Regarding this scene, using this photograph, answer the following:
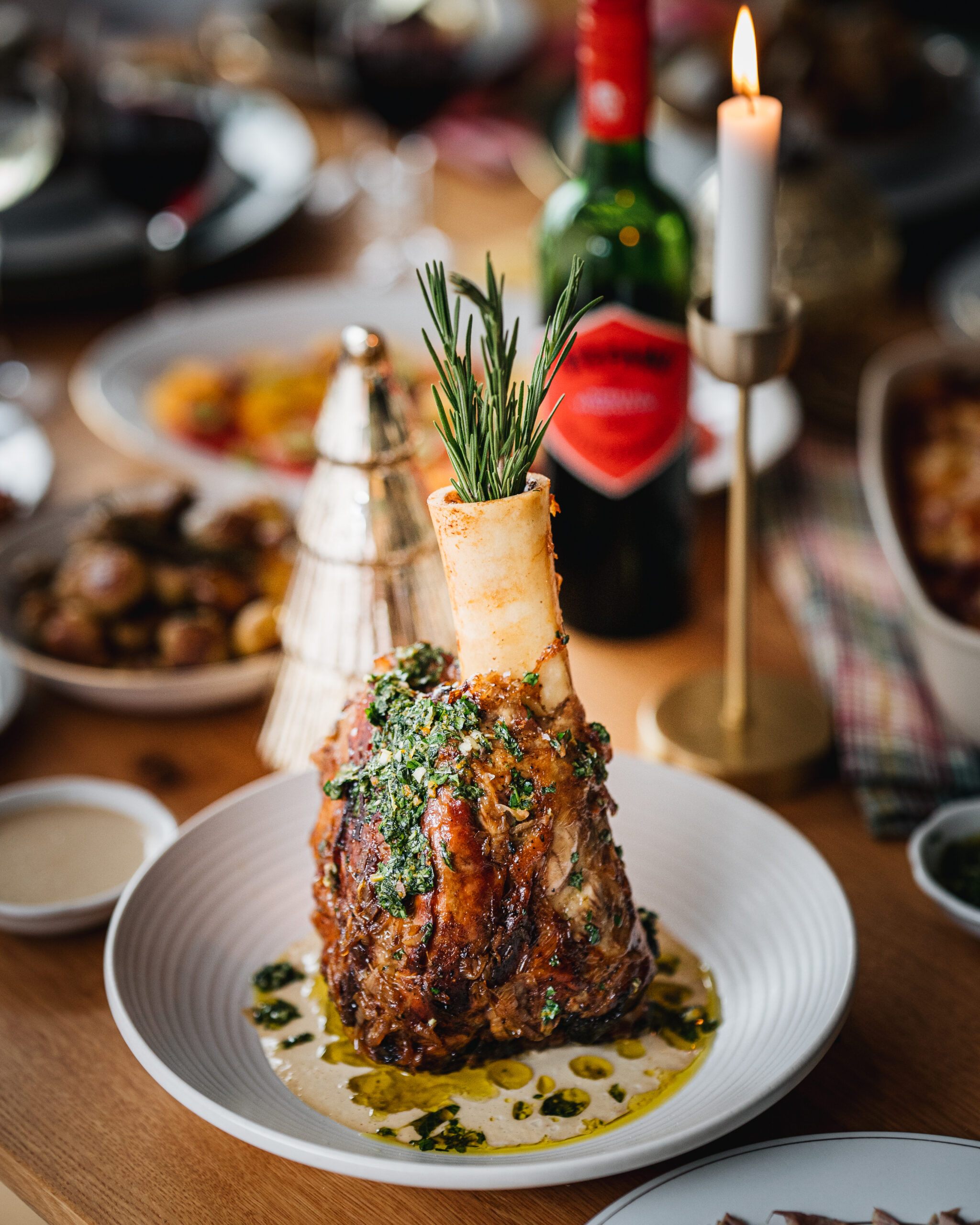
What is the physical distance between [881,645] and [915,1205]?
772 mm

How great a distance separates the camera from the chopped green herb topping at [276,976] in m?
1.02

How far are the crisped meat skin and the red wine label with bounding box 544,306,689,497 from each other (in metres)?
0.56

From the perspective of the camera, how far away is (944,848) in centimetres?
114

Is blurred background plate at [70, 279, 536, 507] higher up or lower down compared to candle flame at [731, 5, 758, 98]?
lower down

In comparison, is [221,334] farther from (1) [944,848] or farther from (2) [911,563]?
(1) [944,848]

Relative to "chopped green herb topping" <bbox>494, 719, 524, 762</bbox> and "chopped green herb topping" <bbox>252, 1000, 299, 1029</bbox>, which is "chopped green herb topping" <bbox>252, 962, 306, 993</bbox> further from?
"chopped green herb topping" <bbox>494, 719, 524, 762</bbox>

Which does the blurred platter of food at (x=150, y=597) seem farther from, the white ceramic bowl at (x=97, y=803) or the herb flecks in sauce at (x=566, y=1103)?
the herb flecks in sauce at (x=566, y=1103)

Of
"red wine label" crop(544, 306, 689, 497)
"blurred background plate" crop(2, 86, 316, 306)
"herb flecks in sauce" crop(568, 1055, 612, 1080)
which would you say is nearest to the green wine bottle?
"red wine label" crop(544, 306, 689, 497)

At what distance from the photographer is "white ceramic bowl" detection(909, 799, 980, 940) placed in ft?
3.48

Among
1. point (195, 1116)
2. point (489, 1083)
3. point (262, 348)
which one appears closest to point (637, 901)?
point (489, 1083)

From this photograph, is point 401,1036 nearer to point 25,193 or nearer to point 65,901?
point 65,901

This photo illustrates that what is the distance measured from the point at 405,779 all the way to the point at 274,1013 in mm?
246

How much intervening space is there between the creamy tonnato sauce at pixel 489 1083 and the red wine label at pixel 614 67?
2.63ft

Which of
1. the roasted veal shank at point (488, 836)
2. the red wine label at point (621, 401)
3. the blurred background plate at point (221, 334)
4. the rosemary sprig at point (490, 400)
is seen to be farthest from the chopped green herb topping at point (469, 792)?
the blurred background plate at point (221, 334)
